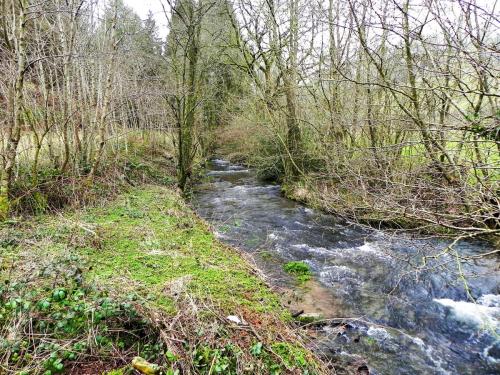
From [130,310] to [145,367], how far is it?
63 centimetres

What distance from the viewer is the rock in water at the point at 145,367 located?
2.96m

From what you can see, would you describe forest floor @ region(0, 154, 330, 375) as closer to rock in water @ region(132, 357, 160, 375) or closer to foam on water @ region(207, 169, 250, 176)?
rock in water @ region(132, 357, 160, 375)

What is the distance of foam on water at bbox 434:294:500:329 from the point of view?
5.52 metres

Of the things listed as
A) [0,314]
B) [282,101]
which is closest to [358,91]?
[282,101]

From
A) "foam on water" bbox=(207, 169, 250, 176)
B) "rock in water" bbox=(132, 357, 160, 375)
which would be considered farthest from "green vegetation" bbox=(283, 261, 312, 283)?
"foam on water" bbox=(207, 169, 250, 176)

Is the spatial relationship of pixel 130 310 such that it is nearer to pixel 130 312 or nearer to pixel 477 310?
pixel 130 312

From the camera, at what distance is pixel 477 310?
576cm

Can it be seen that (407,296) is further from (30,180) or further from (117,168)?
(117,168)

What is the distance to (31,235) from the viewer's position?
221 inches

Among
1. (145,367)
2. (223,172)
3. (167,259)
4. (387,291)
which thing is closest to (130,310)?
(145,367)

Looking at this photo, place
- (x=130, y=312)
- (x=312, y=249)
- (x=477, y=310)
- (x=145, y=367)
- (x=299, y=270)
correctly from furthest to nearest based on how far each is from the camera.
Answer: (x=312, y=249), (x=299, y=270), (x=477, y=310), (x=130, y=312), (x=145, y=367)

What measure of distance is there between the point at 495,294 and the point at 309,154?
886 centimetres

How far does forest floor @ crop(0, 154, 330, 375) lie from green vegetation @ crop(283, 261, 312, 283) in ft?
4.05

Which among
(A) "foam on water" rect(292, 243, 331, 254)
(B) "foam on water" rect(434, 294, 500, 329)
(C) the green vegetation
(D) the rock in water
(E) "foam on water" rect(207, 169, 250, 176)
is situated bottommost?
(B) "foam on water" rect(434, 294, 500, 329)
